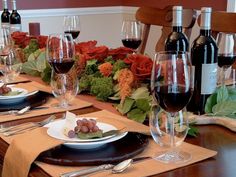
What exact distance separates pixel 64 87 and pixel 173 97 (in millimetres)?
499

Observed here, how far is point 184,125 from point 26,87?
2.28 feet

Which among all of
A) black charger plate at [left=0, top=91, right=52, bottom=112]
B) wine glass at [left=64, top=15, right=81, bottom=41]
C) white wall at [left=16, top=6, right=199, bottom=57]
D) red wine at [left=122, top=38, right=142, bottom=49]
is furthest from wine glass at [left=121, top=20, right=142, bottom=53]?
white wall at [left=16, top=6, right=199, bottom=57]

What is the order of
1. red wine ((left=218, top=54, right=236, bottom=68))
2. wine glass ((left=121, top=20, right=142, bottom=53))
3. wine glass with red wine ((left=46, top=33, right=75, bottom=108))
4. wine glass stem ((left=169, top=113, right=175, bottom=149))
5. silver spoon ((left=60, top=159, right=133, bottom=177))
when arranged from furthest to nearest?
wine glass ((left=121, top=20, right=142, bottom=53)) < red wine ((left=218, top=54, right=236, bottom=68)) < wine glass with red wine ((left=46, top=33, right=75, bottom=108)) < wine glass stem ((left=169, top=113, right=175, bottom=149)) < silver spoon ((left=60, top=159, right=133, bottom=177))

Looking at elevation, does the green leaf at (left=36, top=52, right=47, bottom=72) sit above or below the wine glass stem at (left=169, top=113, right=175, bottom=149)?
above

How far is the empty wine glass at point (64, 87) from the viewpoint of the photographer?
1.30 meters

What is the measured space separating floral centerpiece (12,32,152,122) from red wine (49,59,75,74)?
0.16 meters

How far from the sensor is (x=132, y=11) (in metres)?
4.20

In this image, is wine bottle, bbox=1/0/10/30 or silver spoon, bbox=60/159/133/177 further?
wine bottle, bbox=1/0/10/30

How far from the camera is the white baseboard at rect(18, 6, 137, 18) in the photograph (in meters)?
3.82

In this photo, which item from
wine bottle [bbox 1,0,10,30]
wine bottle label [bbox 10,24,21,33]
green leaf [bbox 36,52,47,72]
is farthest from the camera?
wine bottle [bbox 1,0,10,30]

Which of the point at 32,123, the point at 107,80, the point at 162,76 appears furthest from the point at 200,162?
the point at 107,80

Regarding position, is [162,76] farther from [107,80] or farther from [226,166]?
[107,80]

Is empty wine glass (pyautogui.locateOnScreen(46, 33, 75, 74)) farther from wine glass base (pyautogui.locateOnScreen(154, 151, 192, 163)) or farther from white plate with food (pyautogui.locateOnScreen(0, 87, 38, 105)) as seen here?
wine glass base (pyautogui.locateOnScreen(154, 151, 192, 163))

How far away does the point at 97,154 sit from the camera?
0.91 metres
